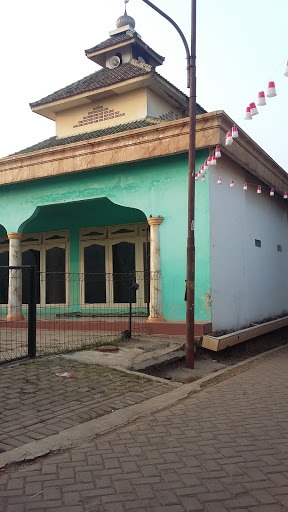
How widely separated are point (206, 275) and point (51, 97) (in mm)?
8517

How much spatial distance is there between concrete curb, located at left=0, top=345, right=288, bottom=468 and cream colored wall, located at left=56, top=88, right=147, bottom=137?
8.65 meters

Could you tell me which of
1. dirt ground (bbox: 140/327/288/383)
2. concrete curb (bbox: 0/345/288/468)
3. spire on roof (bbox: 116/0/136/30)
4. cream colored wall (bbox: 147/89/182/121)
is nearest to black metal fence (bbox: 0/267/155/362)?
dirt ground (bbox: 140/327/288/383)

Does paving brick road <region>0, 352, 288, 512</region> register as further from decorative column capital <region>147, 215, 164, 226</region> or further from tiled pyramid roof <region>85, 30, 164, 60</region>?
tiled pyramid roof <region>85, 30, 164, 60</region>

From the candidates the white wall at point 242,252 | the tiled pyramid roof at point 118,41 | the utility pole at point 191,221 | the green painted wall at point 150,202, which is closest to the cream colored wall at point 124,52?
the tiled pyramid roof at point 118,41

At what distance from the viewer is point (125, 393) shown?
18.4 ft

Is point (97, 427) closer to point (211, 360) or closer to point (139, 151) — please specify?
point (211, 360)

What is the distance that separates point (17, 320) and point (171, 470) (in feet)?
28.7

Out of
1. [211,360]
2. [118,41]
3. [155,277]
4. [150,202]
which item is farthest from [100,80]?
[211,360]

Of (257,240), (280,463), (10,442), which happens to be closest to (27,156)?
(257,240)

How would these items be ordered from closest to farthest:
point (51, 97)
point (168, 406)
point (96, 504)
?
1. point (96, 504)
2. point (168, 406)
3. point (51, 97)

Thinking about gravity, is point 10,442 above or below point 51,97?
below

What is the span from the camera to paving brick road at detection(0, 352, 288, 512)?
2943 mm

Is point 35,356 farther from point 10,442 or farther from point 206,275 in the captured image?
point 206,275

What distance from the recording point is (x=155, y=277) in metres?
9.81
